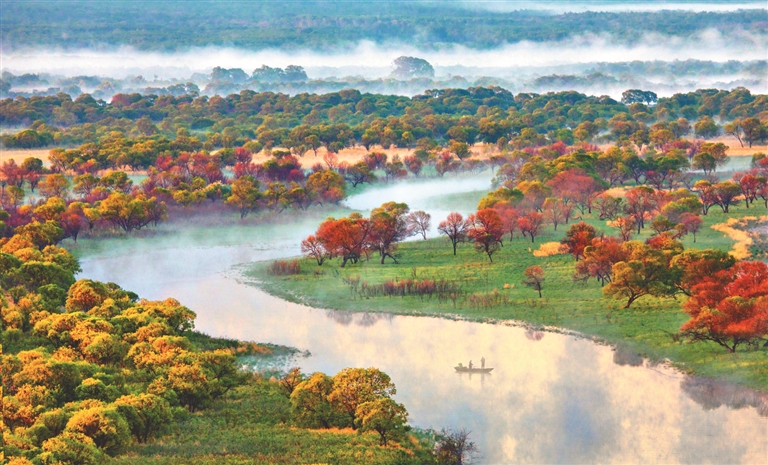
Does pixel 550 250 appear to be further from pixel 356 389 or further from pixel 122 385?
pixel 122 385

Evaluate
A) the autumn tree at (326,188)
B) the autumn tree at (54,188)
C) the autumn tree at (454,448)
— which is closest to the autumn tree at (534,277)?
the autumn tree at (454,448)

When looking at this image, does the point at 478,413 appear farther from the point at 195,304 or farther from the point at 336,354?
the point at 195,304

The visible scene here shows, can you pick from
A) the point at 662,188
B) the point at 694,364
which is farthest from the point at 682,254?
the point at 662,188

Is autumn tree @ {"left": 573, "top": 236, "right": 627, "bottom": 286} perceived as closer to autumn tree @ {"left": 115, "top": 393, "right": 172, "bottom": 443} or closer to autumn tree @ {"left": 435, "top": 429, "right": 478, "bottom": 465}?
autumn tree @ {"left": 435, "top": 429, "right": 478, "bottom": 465}

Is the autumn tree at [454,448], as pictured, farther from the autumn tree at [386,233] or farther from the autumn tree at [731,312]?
the autumn tree at [386,233]

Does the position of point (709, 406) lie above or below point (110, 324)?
below
